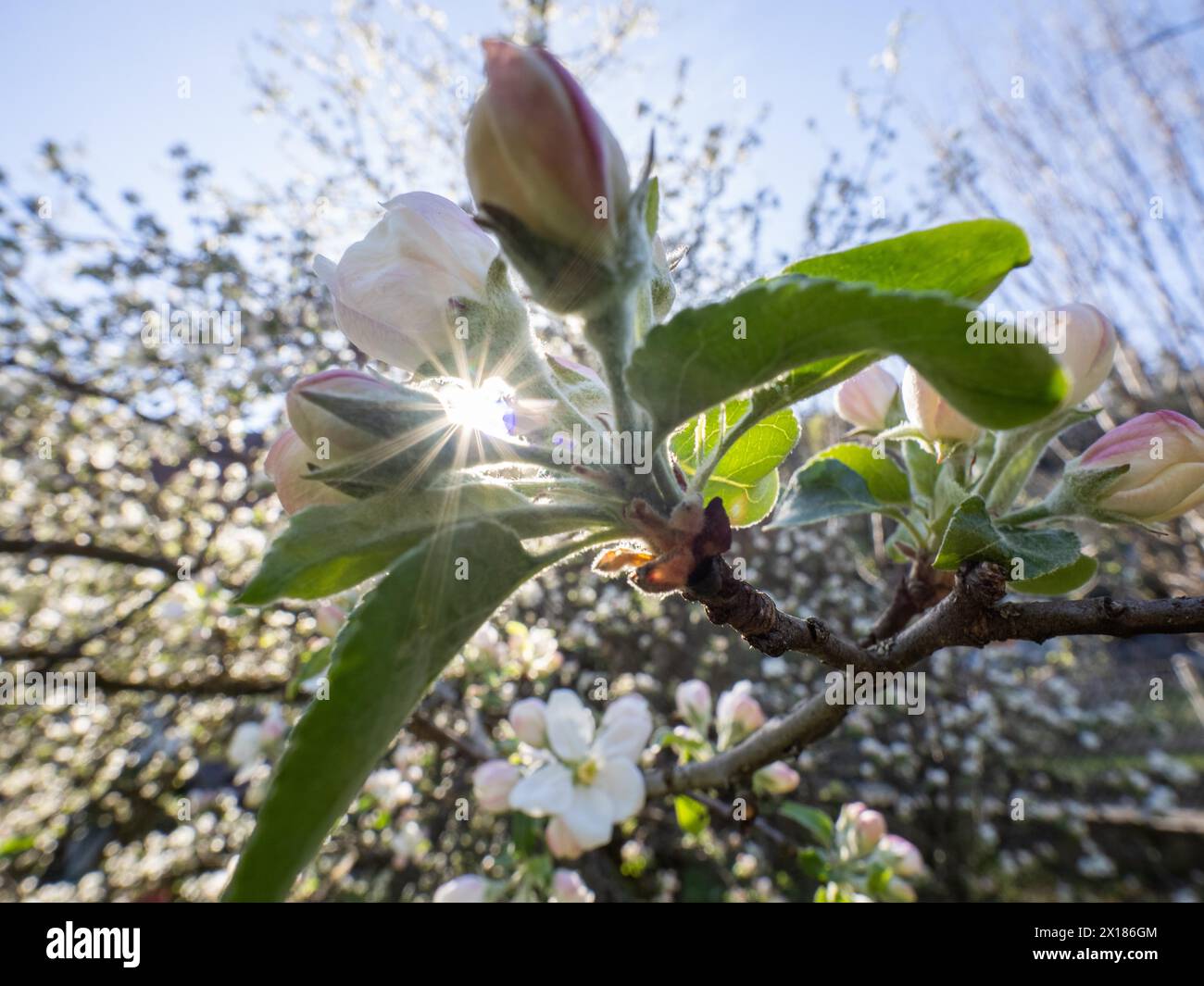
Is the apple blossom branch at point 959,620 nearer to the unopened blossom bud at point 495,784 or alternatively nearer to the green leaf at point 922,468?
the green leaf at point 922,468

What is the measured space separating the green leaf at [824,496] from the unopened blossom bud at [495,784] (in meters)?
1.19

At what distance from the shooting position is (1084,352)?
2.43 feet

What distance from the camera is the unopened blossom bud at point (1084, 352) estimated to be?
0.74 meters

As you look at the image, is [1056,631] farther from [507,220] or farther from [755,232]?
[755,232]

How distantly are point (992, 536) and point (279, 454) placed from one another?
638 millimetres

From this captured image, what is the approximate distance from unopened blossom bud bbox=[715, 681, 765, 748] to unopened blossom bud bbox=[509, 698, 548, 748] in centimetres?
Result: 45

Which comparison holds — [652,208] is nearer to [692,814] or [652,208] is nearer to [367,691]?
[367,691]

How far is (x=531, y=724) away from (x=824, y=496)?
1108 mm

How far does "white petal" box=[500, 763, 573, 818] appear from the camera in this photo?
5.10 ft

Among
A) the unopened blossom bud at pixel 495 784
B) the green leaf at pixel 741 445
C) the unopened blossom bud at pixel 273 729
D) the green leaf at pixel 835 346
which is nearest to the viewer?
the green leaf at pixel 835 346

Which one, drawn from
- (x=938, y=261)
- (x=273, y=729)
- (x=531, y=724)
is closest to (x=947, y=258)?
(x=938, y=261)

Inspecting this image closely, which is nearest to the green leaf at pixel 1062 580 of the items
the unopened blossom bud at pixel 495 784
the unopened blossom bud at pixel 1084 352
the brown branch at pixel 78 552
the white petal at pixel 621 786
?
the unopened blossom bud at pixel 1084 352

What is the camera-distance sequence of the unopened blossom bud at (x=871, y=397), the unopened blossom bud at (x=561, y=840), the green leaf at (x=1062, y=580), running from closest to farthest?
the green leaf at (x=1062, y=580), the unopened blossom bud at (x=871, y=397), the unopened blossom bud at (x=561, y=840)

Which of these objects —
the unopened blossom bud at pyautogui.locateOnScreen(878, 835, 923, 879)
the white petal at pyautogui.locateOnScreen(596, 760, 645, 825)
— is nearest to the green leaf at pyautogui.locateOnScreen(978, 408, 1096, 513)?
the white petal at pyautogui.locateOnScreen(596, 760, 645, 825)
